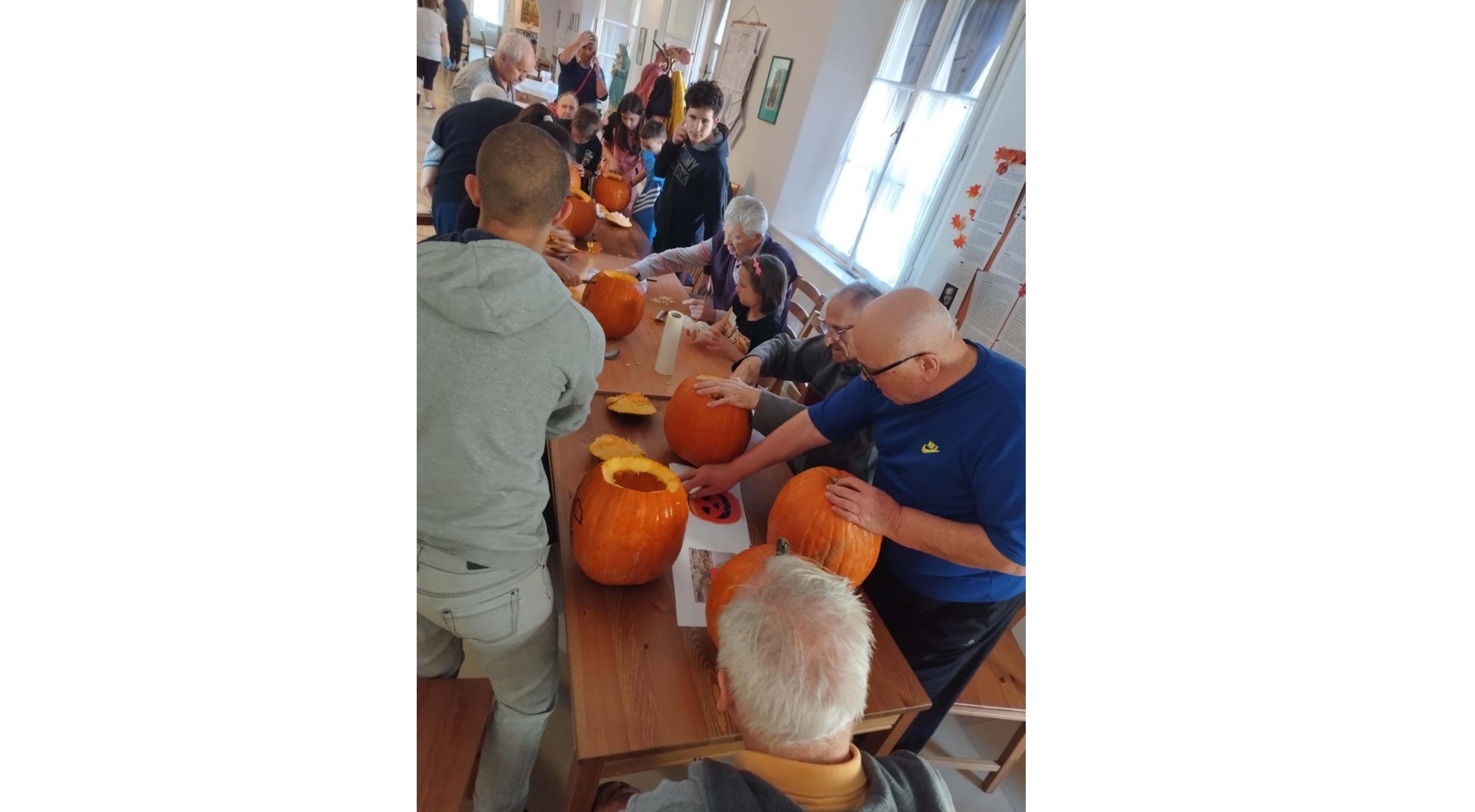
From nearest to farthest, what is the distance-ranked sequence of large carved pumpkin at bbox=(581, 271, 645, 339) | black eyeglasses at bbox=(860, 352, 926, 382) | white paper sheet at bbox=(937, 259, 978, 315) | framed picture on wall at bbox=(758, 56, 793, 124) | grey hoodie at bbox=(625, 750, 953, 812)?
grey hoodie at bbox=(625, 750, 953, 812), black eyeglasses at bbox=(860, 352, 926, 382), large carved pumpkin at bbox=(581, 271, 645, 339), white paper sheet at bbox=(937, 259, 978, 315), framed picture on wall at bbox=(758, 56, 793, 124)

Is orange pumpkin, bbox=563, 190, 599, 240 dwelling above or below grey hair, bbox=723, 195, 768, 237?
below

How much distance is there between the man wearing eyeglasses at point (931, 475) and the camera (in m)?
1.61

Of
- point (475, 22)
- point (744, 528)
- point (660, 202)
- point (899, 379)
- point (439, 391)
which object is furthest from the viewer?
point (475, 22)

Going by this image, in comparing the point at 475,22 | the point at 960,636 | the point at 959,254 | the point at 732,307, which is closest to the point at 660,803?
the point at 960,636

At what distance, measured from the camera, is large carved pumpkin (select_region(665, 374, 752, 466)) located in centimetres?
201

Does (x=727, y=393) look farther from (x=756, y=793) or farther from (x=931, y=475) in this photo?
(x=756, y=793)

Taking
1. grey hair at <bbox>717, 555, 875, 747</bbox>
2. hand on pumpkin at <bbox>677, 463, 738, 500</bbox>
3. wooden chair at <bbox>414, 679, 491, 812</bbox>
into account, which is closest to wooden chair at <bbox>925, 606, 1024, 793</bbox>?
hand on pumpkin at <bbox>677, 463, 738, 500</bbox>

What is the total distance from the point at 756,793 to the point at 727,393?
1.16 m

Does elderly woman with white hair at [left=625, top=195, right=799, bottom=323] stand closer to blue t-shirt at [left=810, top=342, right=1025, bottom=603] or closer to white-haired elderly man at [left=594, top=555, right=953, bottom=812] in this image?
blue t-shirt at [left=810, top=342, right=1025, bottom=603]

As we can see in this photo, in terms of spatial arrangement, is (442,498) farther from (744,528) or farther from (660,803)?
(744,528)

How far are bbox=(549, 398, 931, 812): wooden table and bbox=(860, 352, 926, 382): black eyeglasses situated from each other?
25.0 inches

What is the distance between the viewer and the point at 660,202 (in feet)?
15.0

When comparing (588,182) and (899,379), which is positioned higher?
(899,379)

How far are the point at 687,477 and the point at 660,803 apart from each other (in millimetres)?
946
